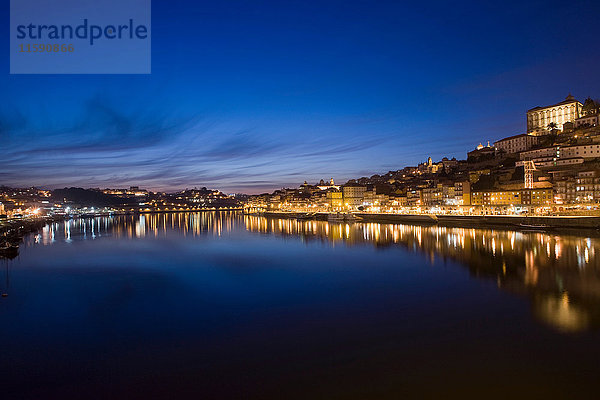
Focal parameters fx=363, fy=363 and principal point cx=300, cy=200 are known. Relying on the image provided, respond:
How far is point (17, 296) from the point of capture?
9398 millimetres

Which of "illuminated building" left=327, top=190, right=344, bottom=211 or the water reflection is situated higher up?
"illuminated building" left=327, top=190, right=344, bottom=211

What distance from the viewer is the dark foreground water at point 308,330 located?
15.7 feet

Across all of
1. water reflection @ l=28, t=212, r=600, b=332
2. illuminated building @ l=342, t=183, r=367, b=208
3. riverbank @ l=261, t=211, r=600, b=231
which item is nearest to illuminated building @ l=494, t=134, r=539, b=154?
riverbank @ l=261, t=211, r=600, b=231

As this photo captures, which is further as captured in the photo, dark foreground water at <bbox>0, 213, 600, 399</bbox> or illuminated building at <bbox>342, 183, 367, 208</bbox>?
illuminated building at <bbox>342, 183, 367, 208</bbox>

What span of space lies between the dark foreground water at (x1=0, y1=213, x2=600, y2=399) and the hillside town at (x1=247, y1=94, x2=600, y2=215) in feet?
56.4

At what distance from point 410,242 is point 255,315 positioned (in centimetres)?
1411

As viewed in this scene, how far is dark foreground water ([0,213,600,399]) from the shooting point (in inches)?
188

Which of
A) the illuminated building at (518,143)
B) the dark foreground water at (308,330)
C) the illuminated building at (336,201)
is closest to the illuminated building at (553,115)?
the illuminated building at (518,143)

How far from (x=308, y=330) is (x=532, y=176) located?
103 feet

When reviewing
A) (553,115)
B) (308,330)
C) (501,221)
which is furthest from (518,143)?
(308,330)

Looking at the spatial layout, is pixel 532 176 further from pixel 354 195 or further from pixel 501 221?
pixel 354 195

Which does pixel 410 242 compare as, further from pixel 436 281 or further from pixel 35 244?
pixel 35 244

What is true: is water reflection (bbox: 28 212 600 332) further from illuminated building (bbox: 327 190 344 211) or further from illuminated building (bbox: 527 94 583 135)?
illuminated building (bbox: 327 190 344 211)

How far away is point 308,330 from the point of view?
676cm
